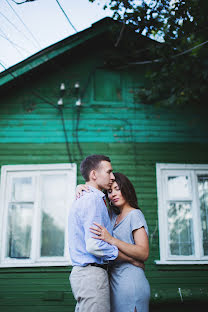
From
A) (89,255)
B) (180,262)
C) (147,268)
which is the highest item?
(89,255)

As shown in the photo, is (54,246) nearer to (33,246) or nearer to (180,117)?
(33,246)

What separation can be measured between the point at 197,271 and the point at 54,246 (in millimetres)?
2835

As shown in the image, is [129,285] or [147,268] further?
[147,268]

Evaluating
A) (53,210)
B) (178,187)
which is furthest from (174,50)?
(53,210)

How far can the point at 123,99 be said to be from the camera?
6.79 m

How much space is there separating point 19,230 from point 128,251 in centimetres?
414

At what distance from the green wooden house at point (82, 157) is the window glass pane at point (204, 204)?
20 mm

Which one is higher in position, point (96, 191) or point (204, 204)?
point (204, 204)

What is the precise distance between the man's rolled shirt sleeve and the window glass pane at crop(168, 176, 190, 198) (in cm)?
394

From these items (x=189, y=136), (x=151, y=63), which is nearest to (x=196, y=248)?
(x=189, y=136)

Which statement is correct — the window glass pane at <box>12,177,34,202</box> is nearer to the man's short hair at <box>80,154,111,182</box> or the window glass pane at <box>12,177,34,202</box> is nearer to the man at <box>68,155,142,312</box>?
the man's short hair at <box>80,154,111,182</box>

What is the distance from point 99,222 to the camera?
2482 mm

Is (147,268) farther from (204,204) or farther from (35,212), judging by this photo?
(35,212)

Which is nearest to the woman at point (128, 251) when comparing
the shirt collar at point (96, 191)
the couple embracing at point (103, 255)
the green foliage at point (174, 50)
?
the couple embracing at point (103, 255)
